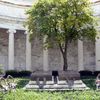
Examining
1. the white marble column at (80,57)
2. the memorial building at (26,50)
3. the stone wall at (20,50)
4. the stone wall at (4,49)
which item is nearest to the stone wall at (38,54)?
the memorial building at (26,50)

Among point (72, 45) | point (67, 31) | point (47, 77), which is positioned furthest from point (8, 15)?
point (47, 77)

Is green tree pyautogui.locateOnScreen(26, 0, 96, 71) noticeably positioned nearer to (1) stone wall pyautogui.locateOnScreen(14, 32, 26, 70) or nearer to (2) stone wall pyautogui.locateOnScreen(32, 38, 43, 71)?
(1) stone wall pyautogui.locateOnScreen(14, 32, 26, 70)

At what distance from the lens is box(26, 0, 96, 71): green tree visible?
5288cm

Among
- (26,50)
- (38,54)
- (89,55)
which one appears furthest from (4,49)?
(89,55)

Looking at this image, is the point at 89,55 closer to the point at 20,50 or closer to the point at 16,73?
the point at 20,50

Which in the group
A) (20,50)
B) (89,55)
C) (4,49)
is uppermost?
(4,49)

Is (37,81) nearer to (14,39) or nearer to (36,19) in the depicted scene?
(36,19)

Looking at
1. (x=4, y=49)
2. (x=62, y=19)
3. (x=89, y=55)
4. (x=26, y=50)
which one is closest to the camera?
(x=62, y=19)

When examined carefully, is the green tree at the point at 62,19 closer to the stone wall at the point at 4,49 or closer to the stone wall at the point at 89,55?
the stone wall at the point at 4,49

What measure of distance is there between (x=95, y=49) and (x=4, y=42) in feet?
64.3

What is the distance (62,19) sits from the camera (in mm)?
53125

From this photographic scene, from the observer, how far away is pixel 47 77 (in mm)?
44219

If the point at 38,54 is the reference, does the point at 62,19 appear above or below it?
above

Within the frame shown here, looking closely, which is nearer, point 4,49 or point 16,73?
point 16,73
